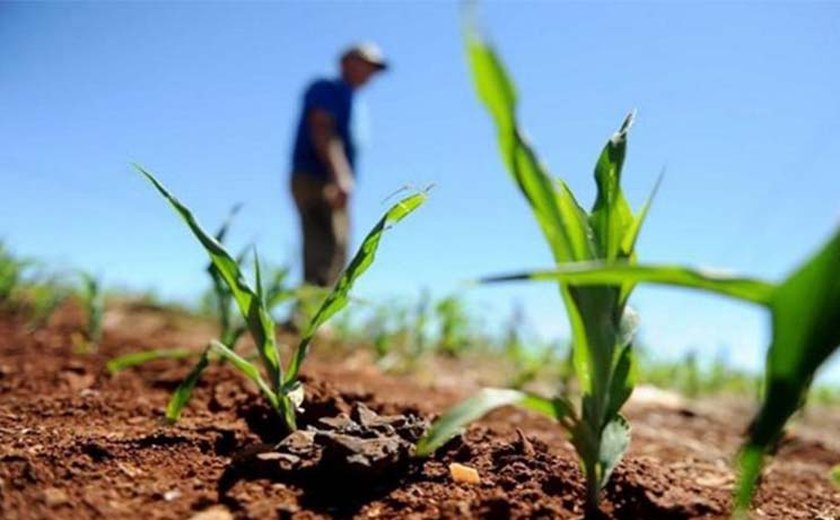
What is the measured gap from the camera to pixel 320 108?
16.0 ft

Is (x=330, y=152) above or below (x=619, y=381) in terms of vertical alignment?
above

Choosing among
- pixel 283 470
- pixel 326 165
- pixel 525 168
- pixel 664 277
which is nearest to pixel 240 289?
pixel 283 470

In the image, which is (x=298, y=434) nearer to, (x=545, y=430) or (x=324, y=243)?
(x=545, y=430)

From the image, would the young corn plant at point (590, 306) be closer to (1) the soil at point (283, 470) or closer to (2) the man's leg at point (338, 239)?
(1) the soil at point (283, 470)

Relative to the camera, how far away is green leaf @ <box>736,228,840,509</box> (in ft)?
2.15

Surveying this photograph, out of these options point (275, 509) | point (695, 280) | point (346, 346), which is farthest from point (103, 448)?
point (346, 346)

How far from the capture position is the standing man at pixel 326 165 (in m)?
4.91

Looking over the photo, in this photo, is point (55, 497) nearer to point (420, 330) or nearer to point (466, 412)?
point (466, 412)

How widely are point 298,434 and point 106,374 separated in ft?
3.96

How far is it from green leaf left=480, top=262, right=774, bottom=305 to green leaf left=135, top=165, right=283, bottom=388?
1.99 feet

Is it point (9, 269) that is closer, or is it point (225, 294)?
point (225, 294)

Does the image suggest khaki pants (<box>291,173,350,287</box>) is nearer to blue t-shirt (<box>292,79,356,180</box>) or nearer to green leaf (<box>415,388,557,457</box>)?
blue t-shirt (<box>292,79,356,180</box>)

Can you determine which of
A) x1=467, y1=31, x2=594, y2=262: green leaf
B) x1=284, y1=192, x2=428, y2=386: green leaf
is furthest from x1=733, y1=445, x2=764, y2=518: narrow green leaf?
x1=284, y1=192, x2=428, y2=386: green leaf

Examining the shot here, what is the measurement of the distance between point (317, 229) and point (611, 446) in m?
4.39
